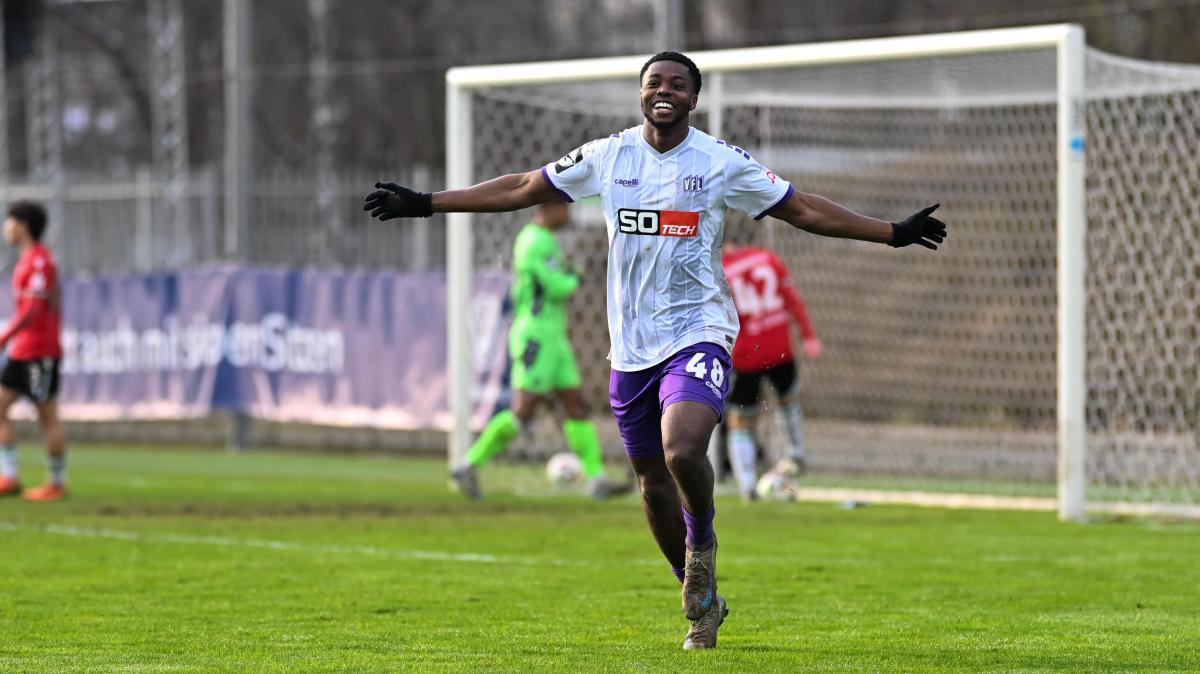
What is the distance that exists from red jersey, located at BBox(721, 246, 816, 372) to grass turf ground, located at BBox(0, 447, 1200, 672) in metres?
1.28

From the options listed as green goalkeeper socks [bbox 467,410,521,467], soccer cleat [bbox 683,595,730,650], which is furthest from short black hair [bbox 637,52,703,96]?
green goalkeeper socks [bbox 467,410,521,467]

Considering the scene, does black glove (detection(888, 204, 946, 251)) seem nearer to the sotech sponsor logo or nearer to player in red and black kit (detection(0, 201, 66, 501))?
the sotech sponsor logo

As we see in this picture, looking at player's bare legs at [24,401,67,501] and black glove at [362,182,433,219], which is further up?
black glove at [362,182,433,219]

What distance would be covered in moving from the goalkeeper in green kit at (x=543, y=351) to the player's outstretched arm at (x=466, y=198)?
22.7ft

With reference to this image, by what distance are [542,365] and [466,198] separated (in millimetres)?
7215

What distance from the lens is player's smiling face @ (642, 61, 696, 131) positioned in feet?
25.1

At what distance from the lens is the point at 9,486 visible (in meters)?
15.3

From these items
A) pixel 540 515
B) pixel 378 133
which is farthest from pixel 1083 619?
pixel 378 133

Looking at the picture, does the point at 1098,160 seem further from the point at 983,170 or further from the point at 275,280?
the point at 275,280

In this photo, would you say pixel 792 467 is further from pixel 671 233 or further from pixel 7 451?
pixel 671 233

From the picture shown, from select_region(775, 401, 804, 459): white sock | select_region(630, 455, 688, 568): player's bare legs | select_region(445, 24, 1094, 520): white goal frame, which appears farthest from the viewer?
select_region(775, 401, 804, 459): white sock

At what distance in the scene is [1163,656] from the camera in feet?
24.7

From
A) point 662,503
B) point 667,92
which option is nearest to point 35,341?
point 662,503

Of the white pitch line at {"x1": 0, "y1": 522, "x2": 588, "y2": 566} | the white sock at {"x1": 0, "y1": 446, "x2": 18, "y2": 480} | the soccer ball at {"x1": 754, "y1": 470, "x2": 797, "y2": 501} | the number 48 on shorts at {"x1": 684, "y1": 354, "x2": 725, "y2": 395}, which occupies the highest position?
the number 48 on shorts at {"x1": 684, "y1": 354, "x2": 725, "y2": 395}
